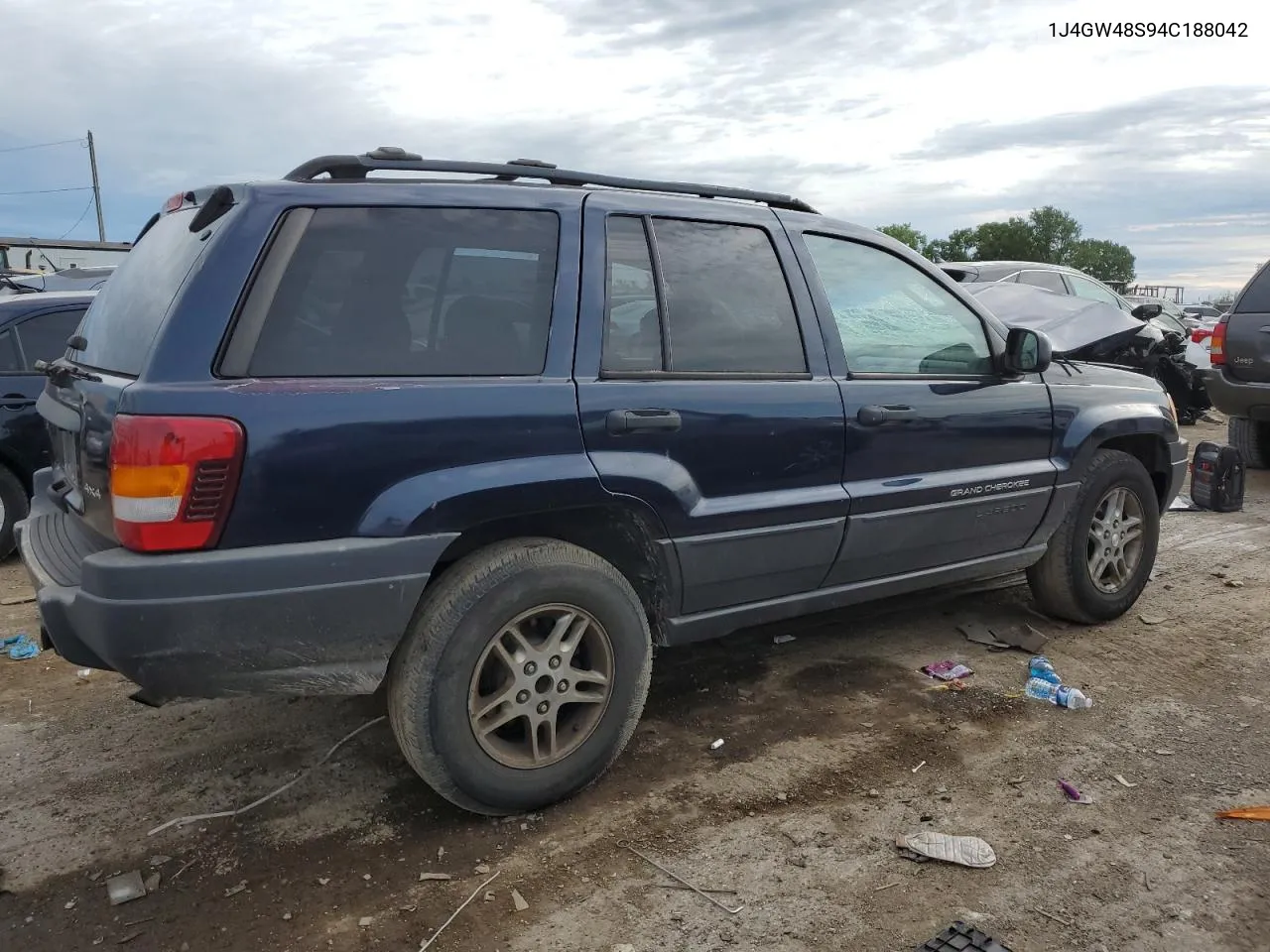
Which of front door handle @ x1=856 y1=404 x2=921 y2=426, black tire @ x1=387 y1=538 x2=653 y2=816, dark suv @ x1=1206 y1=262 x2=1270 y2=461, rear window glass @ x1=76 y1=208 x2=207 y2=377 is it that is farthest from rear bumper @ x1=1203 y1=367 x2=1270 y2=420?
rear window glass @ x1=76 y1=208 x2=207 y2=377

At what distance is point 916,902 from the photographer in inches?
102

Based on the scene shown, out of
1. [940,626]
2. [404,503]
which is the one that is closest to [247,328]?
[404,503]

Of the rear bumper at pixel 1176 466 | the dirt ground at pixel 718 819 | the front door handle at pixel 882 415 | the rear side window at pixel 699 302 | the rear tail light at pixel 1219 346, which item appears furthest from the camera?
the rear tail light at pixel 1219 346

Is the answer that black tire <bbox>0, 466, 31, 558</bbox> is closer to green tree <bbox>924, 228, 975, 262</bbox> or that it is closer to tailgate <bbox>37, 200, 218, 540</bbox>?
tailgate <bbox>37, 200, 218, 540</bbox>

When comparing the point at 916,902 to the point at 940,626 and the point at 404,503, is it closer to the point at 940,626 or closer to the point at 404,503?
the point at 404,503

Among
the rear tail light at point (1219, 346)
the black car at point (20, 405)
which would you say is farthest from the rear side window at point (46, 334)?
the rear tail light at point (1219, 346)

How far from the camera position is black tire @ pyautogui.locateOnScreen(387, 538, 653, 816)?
2.77 meters

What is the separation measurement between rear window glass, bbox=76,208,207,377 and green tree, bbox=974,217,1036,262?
84.2 meters

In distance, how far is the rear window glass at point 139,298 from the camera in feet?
8.71

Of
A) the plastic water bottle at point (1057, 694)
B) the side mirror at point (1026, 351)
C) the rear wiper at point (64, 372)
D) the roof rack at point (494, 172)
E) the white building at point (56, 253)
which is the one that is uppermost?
the white building at point (56, 253)

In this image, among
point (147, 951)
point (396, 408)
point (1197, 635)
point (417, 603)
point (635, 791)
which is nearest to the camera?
point (147, 951)

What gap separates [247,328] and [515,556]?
3.16 ft

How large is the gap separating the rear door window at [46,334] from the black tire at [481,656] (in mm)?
4564

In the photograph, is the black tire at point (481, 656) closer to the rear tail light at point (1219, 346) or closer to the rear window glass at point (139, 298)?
the rear window glass at point (139, 298)
